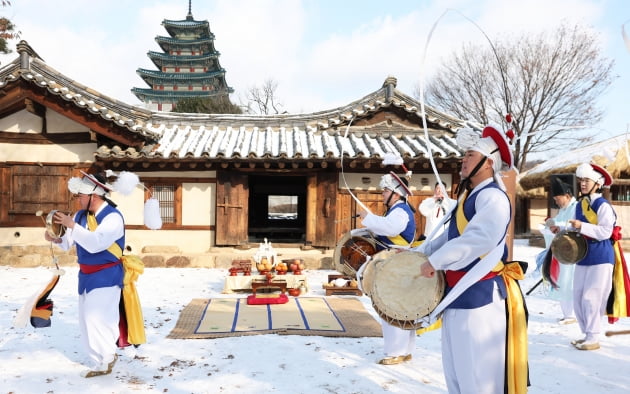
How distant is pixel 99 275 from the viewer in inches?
153

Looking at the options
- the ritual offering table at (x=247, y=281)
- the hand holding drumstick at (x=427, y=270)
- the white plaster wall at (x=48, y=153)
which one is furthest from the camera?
the white plaster wall at (x=48, y=153)

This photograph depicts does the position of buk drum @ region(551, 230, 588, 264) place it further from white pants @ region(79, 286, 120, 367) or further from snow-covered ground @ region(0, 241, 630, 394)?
white pants @ region(79, 286, 120, 367)

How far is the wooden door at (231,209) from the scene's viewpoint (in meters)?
10.2

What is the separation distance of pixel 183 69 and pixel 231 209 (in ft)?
92.4

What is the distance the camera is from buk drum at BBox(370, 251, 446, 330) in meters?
2.57

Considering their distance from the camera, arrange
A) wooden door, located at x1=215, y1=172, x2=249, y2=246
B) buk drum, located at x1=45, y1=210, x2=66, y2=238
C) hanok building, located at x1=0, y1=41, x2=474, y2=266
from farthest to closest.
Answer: wooden door, located at x1=215, y1=172, x2=249, y2=246, hanok building, located at x1=0, y1=41, x2=474, y2=266, buk drum, located at x1=45, y1=210, x2=66, y2=238

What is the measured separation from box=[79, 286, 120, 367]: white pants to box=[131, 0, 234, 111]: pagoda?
30.4 m

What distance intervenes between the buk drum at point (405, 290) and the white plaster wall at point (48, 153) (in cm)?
923

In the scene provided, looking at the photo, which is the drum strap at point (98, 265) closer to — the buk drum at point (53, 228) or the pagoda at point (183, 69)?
the buk drum at point (53, 228)

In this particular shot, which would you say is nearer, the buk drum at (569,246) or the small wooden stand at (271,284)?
the buk drum at (569,246)

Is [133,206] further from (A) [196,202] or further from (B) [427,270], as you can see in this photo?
(B) [427,270]

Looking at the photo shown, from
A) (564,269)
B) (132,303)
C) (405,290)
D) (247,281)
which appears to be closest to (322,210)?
(247,281)

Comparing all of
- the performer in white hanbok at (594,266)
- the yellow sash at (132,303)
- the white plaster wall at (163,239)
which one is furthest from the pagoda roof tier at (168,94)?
the performer in white hanbok at (594,266)

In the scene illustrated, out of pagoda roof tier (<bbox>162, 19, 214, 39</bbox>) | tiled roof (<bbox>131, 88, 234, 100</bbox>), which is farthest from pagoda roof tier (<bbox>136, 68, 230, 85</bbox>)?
pagoda roof tier (<bbox>162, 19, 214, 39</bbox>)
